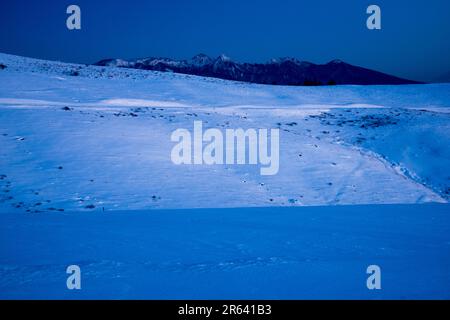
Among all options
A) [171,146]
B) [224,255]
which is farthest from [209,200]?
[171,146]

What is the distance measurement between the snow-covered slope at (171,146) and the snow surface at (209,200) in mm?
68

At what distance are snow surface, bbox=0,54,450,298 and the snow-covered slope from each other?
7cm

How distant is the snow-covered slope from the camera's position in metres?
9.44

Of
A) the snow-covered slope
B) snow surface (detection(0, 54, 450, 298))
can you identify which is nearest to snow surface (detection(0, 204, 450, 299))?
snow surface (detection(0, 54, 450, 298))

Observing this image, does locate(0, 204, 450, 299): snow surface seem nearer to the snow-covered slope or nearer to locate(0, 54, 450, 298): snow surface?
locate(0, 54, 450, 298): snow surface

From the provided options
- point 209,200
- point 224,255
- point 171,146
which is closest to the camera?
point 224,255

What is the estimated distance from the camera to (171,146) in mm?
13609

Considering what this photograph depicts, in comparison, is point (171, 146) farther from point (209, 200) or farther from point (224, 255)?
point (224, 255)

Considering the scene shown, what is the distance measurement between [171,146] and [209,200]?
4941 mm

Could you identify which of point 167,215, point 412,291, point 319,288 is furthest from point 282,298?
point 167,215

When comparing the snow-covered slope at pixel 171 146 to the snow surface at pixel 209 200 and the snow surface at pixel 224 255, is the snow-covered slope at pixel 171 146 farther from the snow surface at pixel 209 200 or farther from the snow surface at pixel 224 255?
the snow surface at pixel 224 255

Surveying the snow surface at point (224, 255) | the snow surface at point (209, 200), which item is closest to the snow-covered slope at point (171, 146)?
the snow surface at point (209, 200)

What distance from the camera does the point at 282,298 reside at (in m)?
3.98

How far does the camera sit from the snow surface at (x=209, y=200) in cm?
452
